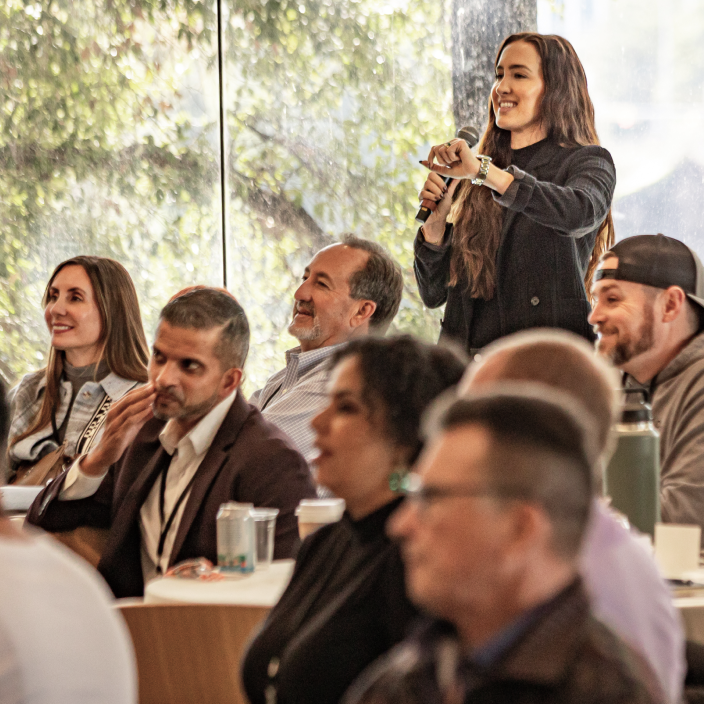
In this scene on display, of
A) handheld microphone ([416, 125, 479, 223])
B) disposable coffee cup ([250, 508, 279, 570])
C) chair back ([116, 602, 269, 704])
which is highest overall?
handheld microphone ([416, 125, 479, 223])

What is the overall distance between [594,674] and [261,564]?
1379 mm

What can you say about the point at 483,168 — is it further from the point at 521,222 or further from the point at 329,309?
the point at 329,309

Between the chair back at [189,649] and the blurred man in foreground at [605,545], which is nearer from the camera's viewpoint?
the blurred man in foreground at [605,545]

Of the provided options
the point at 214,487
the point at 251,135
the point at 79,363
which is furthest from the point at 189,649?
the point at 251,135

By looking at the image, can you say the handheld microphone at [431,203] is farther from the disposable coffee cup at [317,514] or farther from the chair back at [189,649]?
the chair back at [189,649]

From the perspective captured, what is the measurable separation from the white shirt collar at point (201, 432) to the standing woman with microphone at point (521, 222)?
101cm

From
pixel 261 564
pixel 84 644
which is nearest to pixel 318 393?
pixel 261 564

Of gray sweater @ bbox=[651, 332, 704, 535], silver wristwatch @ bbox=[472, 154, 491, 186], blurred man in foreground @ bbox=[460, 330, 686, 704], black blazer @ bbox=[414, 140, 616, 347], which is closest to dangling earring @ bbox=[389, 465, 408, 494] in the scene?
blurred man in foreground @ bbox=[460, 330, 686, 704]

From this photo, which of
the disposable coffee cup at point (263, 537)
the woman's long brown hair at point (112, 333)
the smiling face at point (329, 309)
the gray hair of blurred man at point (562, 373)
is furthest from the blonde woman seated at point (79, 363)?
the gray hair of blurred man at point (562, 373)

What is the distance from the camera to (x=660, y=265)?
2844 mm

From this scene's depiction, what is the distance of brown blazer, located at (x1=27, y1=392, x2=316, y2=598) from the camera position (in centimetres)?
250

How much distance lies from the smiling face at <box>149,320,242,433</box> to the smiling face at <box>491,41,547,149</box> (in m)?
1.25

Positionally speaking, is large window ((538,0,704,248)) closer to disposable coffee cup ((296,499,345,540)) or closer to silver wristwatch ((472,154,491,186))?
silver wristwatch ((472,154,491,186))

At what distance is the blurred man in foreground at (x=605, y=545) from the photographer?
3.95 feet
